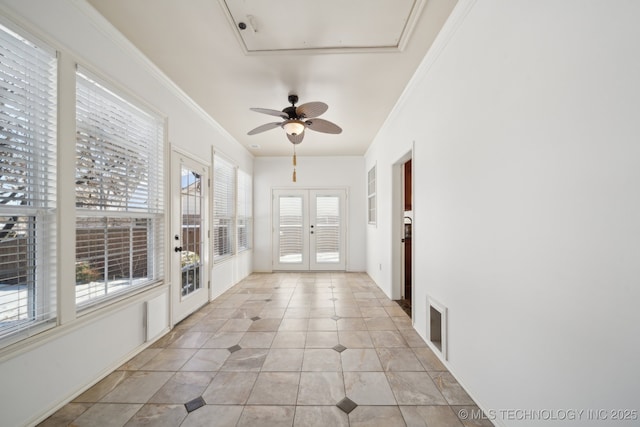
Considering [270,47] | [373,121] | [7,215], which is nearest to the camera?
[7,215]

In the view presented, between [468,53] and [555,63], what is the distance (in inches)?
31.2

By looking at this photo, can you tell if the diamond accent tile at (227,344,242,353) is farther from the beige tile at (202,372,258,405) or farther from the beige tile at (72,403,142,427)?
the beige tile at (72,403,142,427)

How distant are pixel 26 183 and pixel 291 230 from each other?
15.2 ft

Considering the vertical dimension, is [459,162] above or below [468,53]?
below

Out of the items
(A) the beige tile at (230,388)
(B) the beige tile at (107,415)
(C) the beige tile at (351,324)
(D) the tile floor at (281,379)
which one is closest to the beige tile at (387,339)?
(D) the tile floor at (281,379)

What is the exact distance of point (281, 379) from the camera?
196 cm

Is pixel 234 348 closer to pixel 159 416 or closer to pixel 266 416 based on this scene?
pixel 159 416

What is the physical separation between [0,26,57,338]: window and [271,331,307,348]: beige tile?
168 cm

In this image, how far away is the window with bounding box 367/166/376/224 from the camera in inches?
198

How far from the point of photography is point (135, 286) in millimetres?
2357

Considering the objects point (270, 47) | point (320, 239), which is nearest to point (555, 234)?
point (270, 47)

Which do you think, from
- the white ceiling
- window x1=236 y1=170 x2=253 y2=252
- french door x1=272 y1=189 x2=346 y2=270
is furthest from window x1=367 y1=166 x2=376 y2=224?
window x1=236 y1=170 x2=253 y2=252

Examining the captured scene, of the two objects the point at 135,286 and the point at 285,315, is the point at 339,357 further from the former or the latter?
the point at 135,286

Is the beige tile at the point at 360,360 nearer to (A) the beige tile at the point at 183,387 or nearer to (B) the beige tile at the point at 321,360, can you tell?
(B) the beige tile at the point at 321,360
